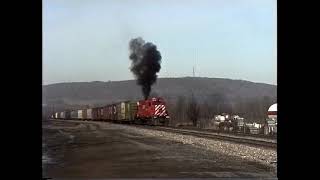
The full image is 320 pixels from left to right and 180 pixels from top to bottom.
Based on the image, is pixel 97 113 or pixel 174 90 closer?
pixel 97 113

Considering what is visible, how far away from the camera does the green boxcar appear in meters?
44.9

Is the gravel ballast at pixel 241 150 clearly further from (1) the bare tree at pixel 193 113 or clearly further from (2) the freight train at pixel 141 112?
(1) the bare tree at pixel 193 113

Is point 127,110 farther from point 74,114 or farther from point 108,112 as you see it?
point 74,114

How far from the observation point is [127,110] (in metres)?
46.7

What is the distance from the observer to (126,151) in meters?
17.8

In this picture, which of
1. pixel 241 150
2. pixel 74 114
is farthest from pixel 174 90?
pixel 241 150

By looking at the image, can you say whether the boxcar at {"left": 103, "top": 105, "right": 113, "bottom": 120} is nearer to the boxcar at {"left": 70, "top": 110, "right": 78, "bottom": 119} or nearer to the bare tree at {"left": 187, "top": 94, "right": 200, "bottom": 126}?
the bare tree at {"left": 187, "top": 94, "right": 200, "bottom": 126}

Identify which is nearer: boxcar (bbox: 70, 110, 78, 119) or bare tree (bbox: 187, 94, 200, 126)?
bare tree (bbox: 187, 94, 200, 126)

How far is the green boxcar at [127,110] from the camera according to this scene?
44922mm

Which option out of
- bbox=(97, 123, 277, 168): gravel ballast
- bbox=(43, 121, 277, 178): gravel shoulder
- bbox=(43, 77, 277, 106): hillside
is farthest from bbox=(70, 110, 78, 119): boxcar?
bbox=(43, 121, 277, 178): gravel shoulder

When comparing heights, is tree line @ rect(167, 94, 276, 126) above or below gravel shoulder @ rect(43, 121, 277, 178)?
above
